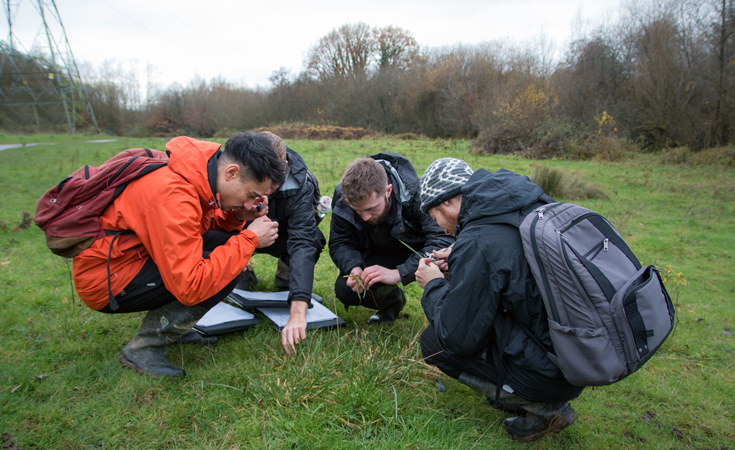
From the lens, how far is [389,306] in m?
3.74

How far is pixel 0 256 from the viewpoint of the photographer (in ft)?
16.1

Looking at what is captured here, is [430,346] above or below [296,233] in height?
below

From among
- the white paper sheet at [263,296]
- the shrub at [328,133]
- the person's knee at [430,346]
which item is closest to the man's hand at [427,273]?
the person's knee at [430,346]

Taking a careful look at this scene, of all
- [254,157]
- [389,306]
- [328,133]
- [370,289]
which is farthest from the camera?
[328,133]

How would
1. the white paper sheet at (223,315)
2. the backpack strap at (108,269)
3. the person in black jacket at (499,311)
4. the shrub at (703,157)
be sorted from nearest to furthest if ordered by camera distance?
the person in black jacket at (499,311)
the backpack strap at (108,269)
the white paper sheet at (223,315)
the shrub at (703,157)

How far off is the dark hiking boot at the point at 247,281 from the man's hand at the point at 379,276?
5.18 feet

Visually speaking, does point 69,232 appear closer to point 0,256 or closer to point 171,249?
point 171,249

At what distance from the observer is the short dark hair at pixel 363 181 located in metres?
2.98

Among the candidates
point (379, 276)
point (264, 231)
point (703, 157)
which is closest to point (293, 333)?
point (264, 231)

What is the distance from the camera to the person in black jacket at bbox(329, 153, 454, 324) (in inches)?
121

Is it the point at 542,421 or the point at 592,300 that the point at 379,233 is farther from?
the point at 592,300

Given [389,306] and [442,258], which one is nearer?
[442,258]

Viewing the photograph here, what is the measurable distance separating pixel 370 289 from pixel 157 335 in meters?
1.58

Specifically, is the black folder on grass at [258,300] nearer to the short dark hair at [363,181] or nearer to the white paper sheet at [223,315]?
the white paper sheet at [223,315]
